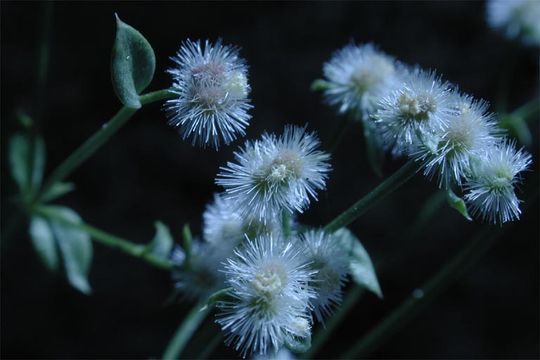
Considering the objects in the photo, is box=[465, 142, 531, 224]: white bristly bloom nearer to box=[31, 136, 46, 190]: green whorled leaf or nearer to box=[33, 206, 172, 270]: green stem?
box=[33, 206, 172, 270]: green stem

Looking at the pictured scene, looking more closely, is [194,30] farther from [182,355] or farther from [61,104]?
[182,355]

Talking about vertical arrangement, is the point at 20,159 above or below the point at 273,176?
below

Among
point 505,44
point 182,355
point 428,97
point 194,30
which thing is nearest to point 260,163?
point 428,97

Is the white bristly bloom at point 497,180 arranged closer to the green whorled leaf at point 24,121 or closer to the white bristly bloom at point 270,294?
the white bristly bloom at point 270,294

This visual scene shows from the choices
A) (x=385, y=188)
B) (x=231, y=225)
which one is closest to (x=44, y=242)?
(x=231, y=225)

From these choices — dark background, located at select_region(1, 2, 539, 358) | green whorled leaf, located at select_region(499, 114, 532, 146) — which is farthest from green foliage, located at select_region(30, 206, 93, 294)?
green whorled leaf, located at select_region(499, 114, 532, 146)

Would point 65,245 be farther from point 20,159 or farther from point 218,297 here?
point 218,297
